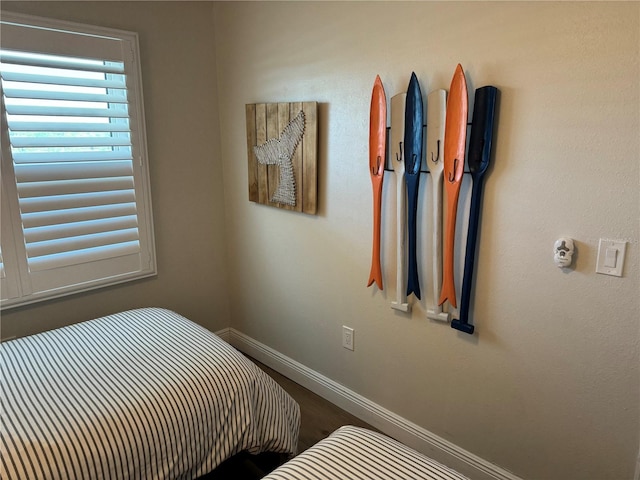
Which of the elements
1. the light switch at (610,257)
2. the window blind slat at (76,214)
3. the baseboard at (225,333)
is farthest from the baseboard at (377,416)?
the window blind slat at (76,214)

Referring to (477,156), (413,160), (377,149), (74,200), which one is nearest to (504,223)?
(477,156)

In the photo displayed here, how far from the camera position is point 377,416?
2289mm

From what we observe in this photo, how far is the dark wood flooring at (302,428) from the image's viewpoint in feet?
5.65

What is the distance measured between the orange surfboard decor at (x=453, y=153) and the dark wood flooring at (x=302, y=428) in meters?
1.03

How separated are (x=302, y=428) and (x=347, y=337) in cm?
53

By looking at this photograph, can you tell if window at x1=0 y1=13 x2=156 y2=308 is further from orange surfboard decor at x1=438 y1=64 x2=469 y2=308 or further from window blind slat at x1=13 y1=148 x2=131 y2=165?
orange surfboard decor at x1=438 y1=64 x2=469 y2=308

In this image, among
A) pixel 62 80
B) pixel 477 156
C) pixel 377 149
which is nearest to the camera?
pixel 477 156

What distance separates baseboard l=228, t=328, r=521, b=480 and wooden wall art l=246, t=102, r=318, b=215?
39.6 inches

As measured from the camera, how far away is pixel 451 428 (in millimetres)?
2002

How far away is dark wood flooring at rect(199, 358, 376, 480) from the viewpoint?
1.72 m

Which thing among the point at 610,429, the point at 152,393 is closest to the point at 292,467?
the point at 152,393

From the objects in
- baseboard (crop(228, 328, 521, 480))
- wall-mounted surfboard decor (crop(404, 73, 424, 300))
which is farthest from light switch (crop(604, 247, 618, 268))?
baseboard (crop(228, 328, 521, 480))

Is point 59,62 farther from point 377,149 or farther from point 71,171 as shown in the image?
point 377,149

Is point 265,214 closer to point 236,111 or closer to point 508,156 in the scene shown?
point 236,111
